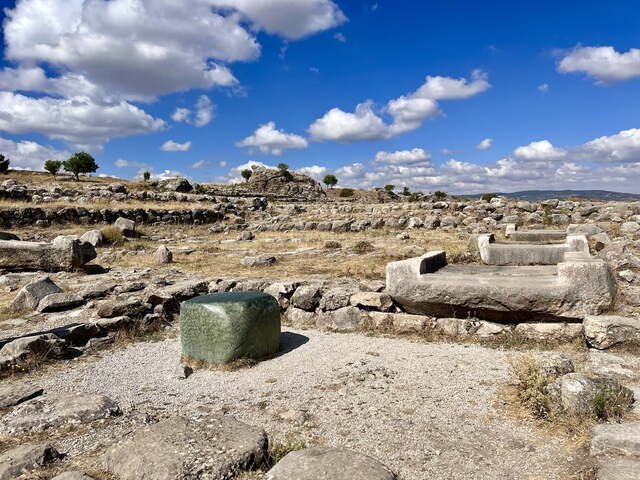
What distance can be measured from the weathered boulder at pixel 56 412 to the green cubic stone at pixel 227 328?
1.38 meters

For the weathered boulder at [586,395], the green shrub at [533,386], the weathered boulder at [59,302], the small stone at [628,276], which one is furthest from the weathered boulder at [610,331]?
the weathered boulder at [59,302]

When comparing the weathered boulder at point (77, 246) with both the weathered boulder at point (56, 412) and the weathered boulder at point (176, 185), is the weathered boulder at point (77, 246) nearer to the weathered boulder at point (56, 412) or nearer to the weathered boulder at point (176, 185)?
the weathered boulder at point (56, 412)

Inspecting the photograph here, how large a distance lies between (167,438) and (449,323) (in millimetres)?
4202

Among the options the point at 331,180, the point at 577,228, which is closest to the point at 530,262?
the point at 577,228

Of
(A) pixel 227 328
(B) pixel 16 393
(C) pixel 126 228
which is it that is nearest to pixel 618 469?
(A) pixel 227 328

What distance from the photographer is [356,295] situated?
7.03 metres

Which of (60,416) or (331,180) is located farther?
(331,180)

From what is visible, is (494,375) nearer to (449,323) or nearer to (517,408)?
(517,408)

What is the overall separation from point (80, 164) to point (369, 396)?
56.0 m

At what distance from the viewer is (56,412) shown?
13.5 feet

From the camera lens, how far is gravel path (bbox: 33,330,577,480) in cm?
333

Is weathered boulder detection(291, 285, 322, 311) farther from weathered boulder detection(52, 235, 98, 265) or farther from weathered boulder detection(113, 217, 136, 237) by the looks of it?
weathered boulder detection(113, 217, 136, 237)

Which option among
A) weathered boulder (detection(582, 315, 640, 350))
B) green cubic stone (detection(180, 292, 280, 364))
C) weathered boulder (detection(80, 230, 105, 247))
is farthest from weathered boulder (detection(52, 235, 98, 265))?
weathered boulder (detection(582, 315, 640, 350))

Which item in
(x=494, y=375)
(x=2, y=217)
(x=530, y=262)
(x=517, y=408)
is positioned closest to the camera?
(x=517, y=408)
